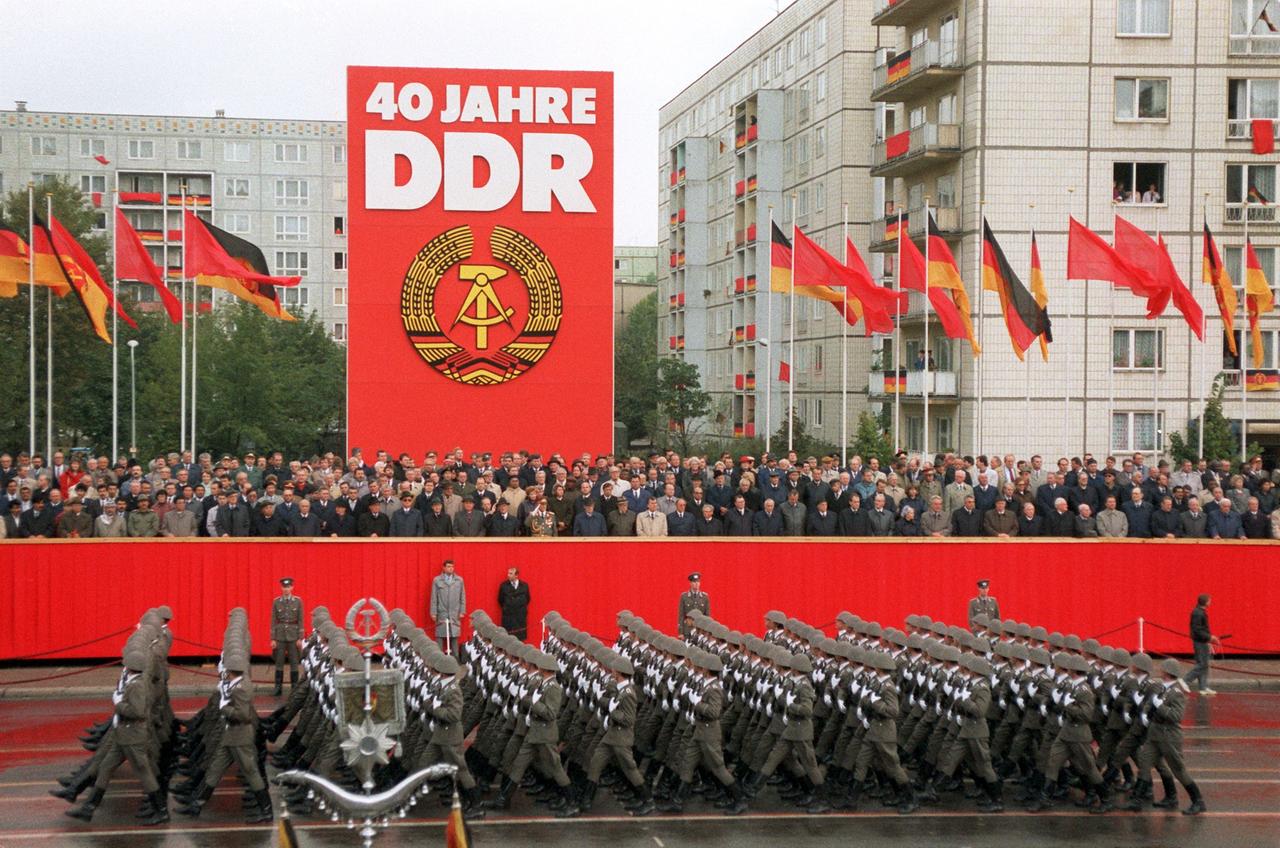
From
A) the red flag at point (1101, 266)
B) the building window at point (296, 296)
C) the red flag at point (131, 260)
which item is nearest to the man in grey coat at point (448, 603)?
the red flag at point (131, 260)

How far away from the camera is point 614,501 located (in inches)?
880

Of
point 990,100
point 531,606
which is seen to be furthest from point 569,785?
point 990,100

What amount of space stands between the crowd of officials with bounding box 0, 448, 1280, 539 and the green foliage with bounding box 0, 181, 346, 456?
2336 cm

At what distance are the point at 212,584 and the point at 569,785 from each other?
8.99m

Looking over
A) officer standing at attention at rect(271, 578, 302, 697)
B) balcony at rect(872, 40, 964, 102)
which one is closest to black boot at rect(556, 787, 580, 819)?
officer standing at attention at rect(271, 578, 302, 697)

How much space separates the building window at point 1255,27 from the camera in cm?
4094

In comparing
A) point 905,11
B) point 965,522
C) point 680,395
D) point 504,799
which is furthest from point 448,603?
point 680,395

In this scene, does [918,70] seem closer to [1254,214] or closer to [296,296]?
[1254,214]

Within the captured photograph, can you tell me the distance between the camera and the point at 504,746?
1424 cm

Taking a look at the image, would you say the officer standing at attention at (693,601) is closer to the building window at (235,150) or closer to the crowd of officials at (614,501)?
the crowd of officials at (614,501)

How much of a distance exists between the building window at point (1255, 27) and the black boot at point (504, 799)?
3479cm

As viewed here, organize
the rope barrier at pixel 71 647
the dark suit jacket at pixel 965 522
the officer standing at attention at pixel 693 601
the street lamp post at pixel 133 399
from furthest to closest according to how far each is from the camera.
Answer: the street lamp post at pixel 133 399 → the dark suit jacket at pixel 965 522 → the rope barrier at pixel 71 647 → the officer standing at attention at pixel 693 601

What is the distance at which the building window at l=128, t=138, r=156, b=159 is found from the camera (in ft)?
289

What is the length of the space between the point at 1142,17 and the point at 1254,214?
20.7 feet
